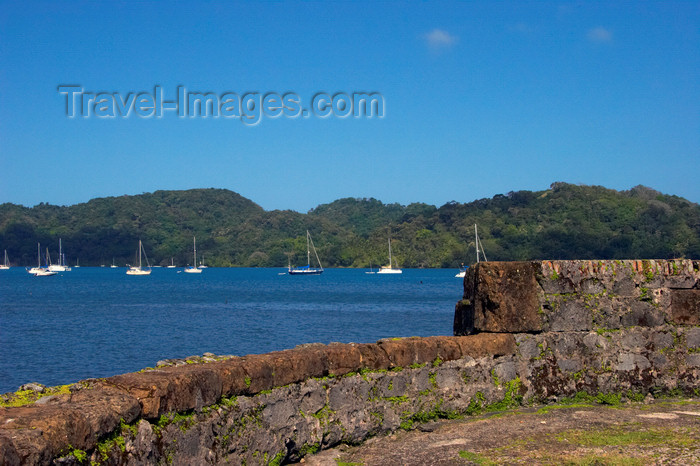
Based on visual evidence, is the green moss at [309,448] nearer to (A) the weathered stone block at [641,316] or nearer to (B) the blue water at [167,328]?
(A) the weathered stone block at [641,316]

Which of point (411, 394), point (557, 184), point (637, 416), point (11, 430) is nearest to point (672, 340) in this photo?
point (637, 416)

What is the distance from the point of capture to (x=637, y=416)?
6.72m

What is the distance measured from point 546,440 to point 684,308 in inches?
106

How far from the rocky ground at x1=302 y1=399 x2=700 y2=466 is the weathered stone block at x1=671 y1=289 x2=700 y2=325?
37.1 inches

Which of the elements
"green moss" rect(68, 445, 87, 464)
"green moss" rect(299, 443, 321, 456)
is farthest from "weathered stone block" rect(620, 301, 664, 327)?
"green moss" rect(68, 445, 87, 464)

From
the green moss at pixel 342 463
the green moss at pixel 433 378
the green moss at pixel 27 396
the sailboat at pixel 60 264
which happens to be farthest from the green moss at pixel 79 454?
the sailboat at pixel 60 264

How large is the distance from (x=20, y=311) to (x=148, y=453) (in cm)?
6484

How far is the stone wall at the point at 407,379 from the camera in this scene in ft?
13.4

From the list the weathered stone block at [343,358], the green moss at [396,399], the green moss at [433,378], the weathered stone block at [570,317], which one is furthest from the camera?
the weathered stone block at [570,317]

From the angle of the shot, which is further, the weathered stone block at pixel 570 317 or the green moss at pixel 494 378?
the weathered stone block at pixel 570 317

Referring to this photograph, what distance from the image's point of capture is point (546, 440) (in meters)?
5.86

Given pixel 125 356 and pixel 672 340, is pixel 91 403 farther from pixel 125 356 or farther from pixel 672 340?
pixel 125 356

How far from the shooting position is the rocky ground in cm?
535

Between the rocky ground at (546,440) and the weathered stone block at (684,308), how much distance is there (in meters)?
0.94
